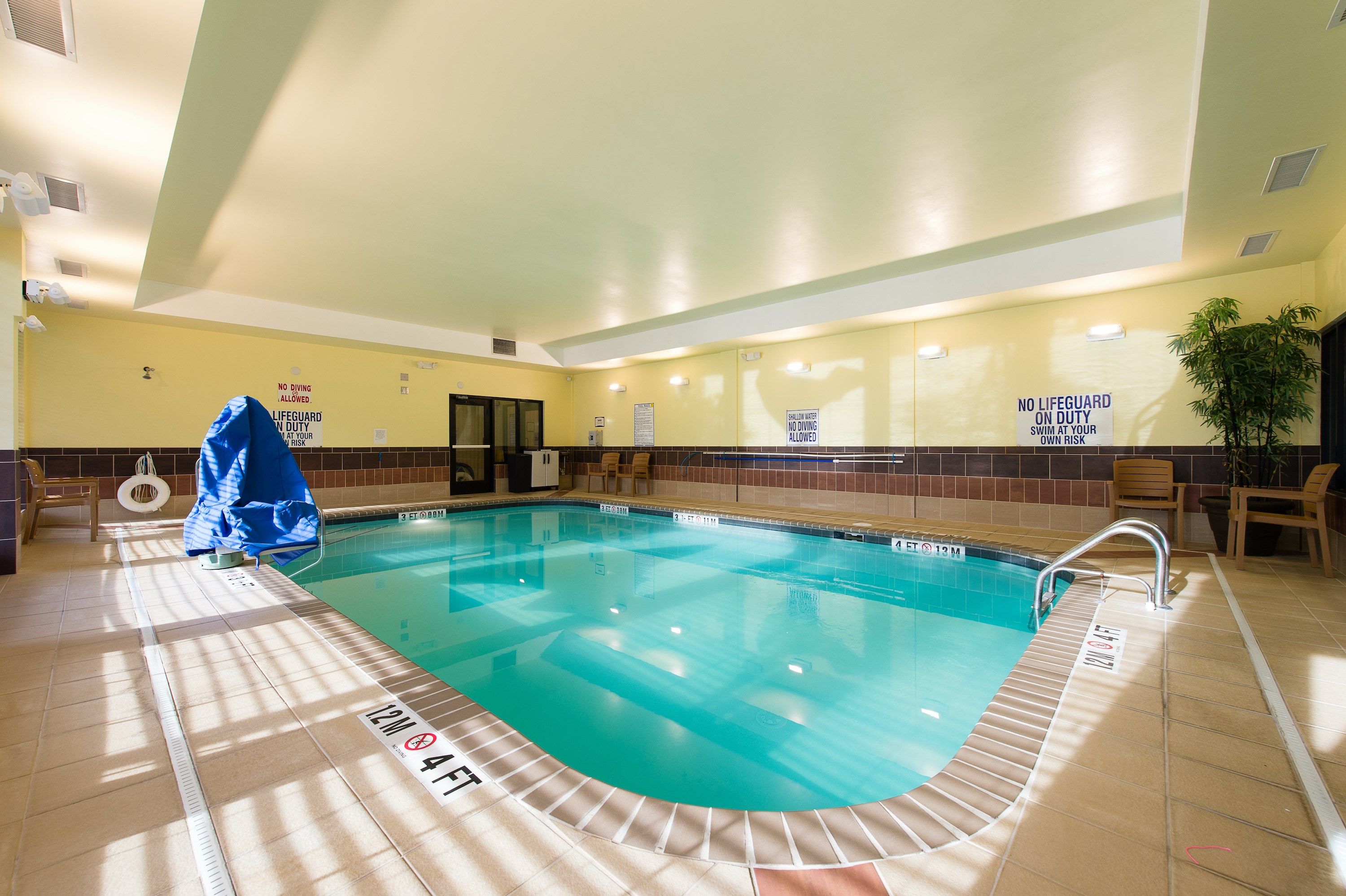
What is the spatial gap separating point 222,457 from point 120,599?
1083 mm

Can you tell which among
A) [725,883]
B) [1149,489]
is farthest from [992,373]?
[725,883]

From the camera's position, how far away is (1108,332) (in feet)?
16.9

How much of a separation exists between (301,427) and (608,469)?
470 cm

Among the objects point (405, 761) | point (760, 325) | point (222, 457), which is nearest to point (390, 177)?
point (222, 457)

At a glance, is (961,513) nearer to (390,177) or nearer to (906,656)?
(906,656)

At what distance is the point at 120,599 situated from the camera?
325 centimetres

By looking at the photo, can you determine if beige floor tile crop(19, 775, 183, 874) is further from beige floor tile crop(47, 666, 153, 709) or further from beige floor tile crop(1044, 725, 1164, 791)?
beige floor tile crop(1044, 725, 1164, 791)

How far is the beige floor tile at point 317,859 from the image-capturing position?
1.14 m

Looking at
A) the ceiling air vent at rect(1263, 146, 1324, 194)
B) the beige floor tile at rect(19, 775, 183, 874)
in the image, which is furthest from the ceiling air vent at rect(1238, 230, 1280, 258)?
the beige floor tile at rect(19, 775, 183, 874)

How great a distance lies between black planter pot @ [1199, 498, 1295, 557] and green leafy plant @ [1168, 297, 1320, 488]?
0.96 ft

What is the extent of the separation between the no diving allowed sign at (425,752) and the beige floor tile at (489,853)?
0.15 meters

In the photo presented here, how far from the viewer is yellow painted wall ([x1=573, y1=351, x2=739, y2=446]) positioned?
852 cm

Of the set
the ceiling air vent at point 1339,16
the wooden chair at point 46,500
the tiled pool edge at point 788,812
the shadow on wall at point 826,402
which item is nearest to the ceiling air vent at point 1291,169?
the ceiling air vent at point 1339,16

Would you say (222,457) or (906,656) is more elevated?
(222,457)
